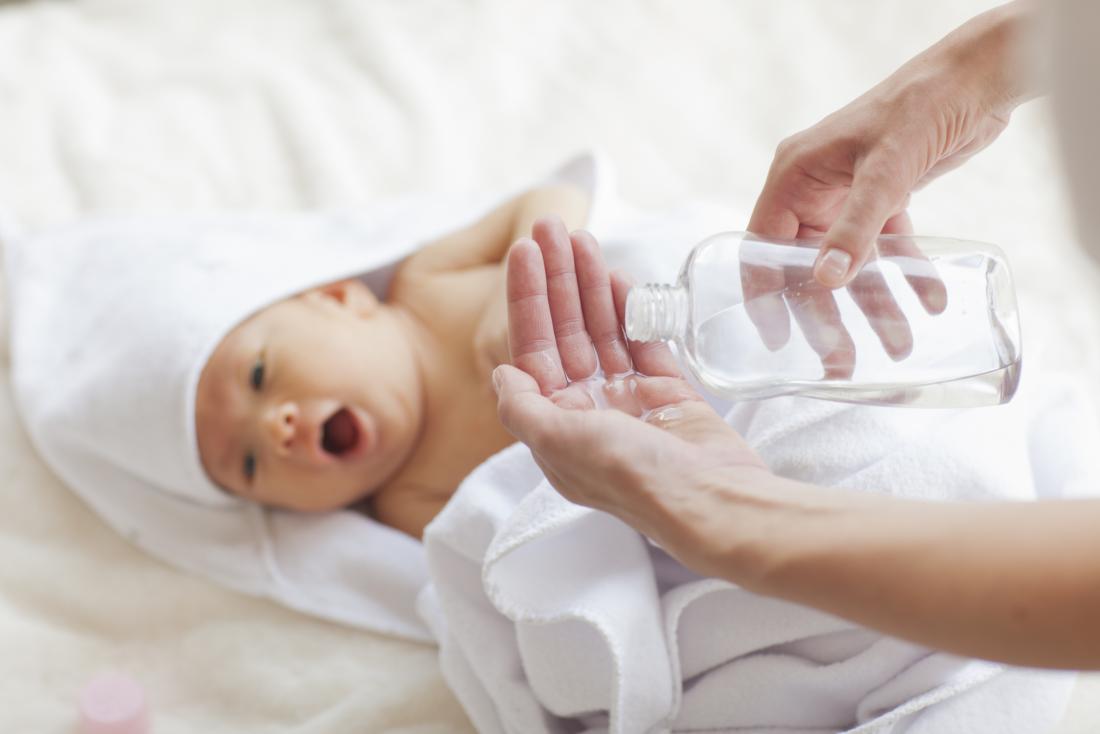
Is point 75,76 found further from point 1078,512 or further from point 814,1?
point 1078,512

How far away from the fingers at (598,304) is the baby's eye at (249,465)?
0.46m

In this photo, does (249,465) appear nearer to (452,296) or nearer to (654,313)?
(452,296)

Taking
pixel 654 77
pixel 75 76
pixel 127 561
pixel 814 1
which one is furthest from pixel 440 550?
pixel 814 1

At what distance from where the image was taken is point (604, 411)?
26.2 inches

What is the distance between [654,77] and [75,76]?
0.84 meters

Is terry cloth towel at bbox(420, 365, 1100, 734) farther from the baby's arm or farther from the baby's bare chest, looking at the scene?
the baby's arm

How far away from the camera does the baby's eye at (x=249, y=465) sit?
1130 millimetres

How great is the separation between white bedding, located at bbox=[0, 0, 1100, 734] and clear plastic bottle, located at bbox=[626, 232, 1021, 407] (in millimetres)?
437

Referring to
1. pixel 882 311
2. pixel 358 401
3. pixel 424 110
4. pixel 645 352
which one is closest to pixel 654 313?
pixel 645 352

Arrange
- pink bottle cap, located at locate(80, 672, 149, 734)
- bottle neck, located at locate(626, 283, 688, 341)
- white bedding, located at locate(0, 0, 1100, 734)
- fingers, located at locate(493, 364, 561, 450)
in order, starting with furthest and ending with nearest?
white bedding, located at locate(0, 0, 1100, 734), pink bottle cap, located at locate(80, 672, 149, 734), bottle neck, located at locate(626, 283, 688, 341), fingers, located at locate(493, 364, 561, 450)

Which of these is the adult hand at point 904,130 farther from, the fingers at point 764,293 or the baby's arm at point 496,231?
the baby's arm at point 496,231

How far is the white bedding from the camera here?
134 cm

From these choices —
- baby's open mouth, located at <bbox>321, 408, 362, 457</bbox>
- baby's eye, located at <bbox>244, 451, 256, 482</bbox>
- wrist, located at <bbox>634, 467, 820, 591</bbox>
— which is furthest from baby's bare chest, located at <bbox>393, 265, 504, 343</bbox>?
wrist, located at <bbox>634, 467, 820, 591</bbox>

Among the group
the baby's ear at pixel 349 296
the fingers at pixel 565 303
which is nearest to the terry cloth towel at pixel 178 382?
the baby's ear at pixel 349 296
